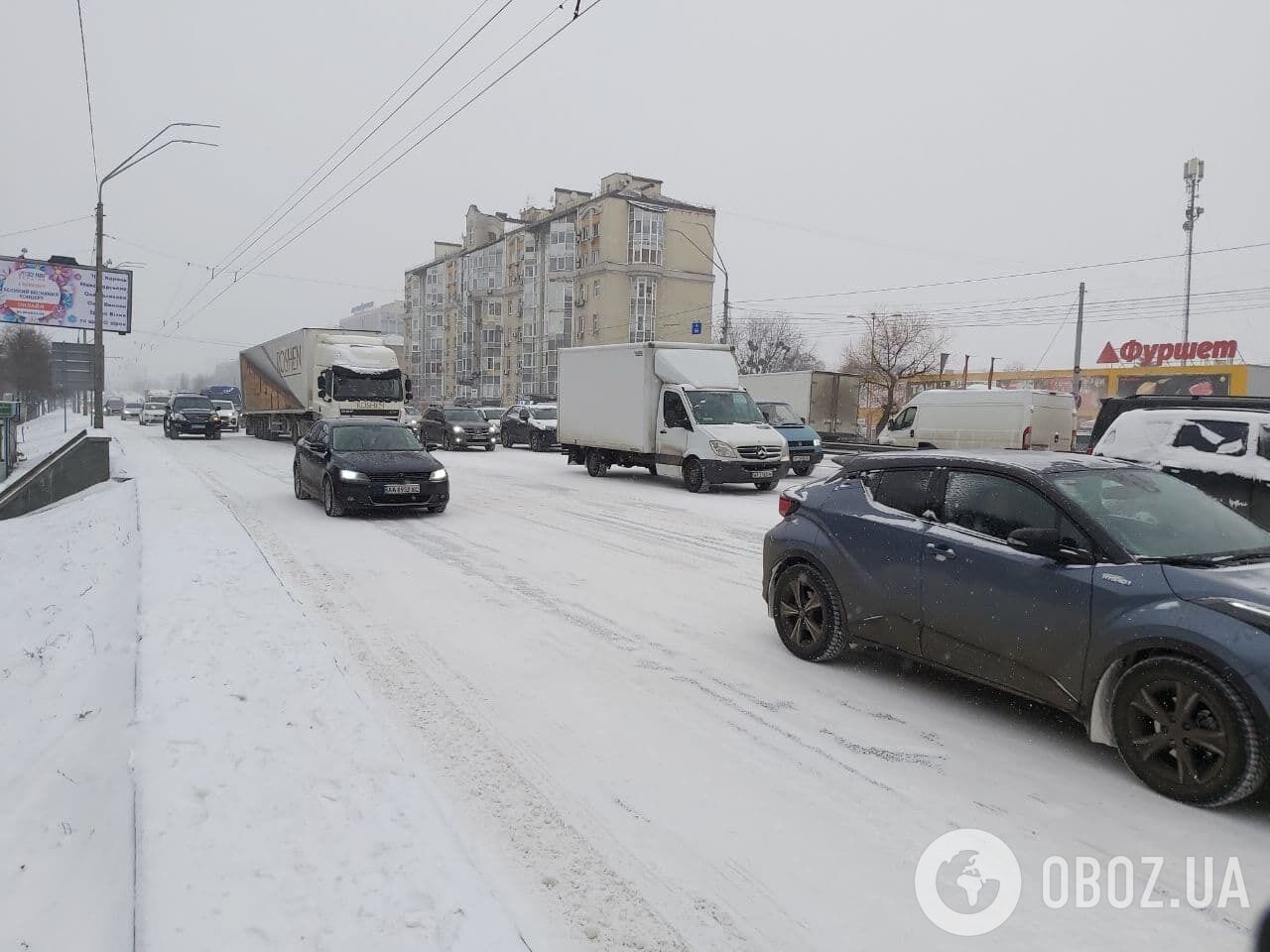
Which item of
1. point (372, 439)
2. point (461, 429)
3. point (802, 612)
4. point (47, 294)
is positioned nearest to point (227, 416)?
point (47, 294)

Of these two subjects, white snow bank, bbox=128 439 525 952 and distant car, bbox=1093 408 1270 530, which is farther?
distant car, bbox=1093 408 1270 530

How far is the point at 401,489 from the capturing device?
482 inches

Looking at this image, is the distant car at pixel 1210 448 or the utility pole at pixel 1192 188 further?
the utility pole at pixel 1192 188

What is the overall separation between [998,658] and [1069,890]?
1502 mm

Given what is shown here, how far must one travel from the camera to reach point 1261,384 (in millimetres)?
37156

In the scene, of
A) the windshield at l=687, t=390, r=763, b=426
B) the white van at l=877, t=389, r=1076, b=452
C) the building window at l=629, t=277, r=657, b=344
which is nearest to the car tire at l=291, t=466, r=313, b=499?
the windshield at l=687, t=390, r=763, b=426

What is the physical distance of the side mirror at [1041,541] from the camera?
4227mm

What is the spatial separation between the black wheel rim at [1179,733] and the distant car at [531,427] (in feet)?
85.2

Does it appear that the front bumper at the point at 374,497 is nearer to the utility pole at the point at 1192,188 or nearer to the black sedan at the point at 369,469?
the black sedan at the point at 369,469

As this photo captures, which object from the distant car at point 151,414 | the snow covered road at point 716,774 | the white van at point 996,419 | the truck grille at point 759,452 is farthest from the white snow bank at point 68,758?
the distant car at point 151,414

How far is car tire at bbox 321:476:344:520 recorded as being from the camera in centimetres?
1225

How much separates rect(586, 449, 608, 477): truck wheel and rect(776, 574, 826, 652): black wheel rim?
1389cm

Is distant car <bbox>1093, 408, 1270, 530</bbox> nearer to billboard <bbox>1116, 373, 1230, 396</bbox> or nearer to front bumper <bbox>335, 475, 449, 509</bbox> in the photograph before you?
front bumper <bbox>335, 475, 449, 509</bbox>

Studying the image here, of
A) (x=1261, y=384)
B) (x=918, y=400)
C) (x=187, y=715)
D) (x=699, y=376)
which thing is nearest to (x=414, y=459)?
(x=699, y=376)
